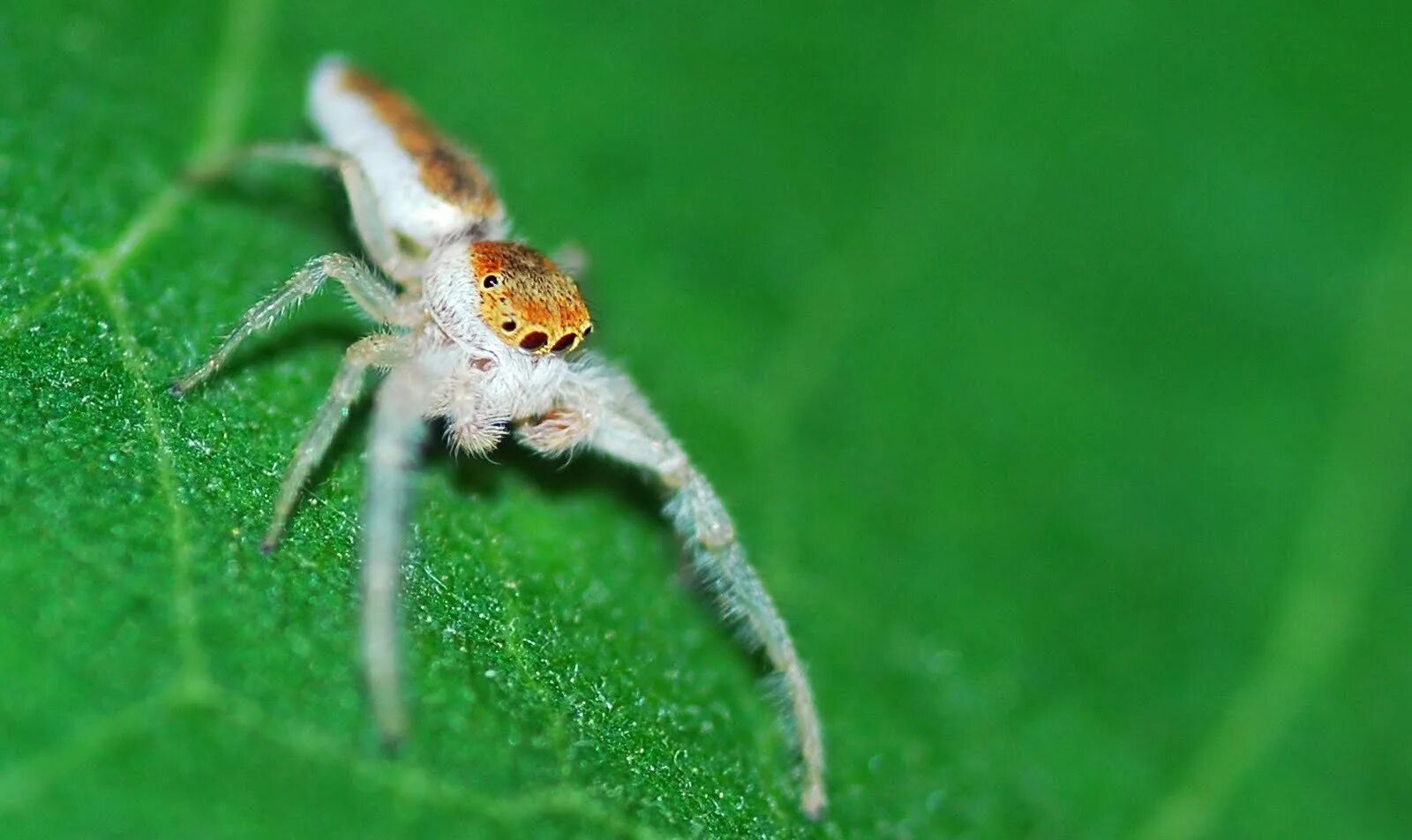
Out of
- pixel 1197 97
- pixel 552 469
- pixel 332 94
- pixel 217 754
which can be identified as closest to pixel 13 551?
pixel 217 754

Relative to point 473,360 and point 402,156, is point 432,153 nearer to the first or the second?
point 402,156

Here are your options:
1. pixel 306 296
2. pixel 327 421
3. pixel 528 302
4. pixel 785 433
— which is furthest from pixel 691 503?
pixel 306 296

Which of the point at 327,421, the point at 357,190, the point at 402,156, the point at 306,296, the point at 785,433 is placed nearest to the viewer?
the point at 327,421

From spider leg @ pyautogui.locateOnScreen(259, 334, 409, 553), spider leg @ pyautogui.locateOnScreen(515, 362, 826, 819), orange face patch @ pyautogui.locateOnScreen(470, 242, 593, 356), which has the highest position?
orange face patch @ pyautogui.locateOnScreen(470, 242, 593, 356)

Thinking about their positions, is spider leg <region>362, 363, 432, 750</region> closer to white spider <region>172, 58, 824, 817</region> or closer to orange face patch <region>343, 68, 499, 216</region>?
white spider <region>172, 58, 824, 817</region>

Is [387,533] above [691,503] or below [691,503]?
below

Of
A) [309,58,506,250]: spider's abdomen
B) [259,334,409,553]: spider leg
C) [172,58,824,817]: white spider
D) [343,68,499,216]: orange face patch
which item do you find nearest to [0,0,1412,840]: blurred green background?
[259,334,409,553]: spider leg

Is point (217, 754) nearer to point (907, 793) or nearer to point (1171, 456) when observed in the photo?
point (907, 793)
